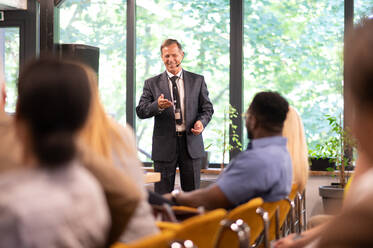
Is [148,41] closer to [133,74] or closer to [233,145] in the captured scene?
[133,74]

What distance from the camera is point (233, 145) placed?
6.55m

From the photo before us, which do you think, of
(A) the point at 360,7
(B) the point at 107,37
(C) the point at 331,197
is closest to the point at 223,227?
(C) the point at 331,197

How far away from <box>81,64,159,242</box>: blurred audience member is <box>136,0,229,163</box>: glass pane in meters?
4.54

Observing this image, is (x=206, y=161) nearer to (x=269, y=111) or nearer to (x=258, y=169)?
(x=269, y=111)

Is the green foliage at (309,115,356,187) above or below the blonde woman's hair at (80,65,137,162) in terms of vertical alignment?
below

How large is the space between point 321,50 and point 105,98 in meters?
2.78

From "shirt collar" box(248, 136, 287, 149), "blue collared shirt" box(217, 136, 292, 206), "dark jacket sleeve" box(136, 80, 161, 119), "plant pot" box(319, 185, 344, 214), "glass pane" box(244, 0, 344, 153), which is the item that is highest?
"glass pane" box(244, 0, 344, 153)

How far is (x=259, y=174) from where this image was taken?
2.59 meters

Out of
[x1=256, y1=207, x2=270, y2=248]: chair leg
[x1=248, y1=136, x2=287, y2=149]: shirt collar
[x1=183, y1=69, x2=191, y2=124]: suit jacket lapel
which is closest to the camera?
[x1=256, y1=207, x2=270, y2=248]: chair leg

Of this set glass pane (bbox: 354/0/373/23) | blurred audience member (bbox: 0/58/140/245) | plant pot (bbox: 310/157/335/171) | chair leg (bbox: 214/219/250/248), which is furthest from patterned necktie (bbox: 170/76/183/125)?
blurred audience member (bbox: 0/58/140/245)

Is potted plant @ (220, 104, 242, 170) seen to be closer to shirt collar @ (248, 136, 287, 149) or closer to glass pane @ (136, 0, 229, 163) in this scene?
glass pane @ (136, 0, 229, 163)

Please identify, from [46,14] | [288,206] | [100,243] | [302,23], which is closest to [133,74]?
[46,14]

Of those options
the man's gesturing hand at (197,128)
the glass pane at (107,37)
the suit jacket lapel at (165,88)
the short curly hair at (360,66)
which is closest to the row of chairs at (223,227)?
the short curly hair at (360,66)

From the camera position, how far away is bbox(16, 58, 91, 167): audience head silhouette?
1.24m
